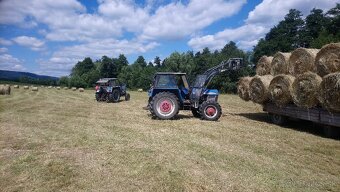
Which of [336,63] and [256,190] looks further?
[336,63]

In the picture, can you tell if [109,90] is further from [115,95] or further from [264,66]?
[264,66]

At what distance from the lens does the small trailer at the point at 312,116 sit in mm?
9828

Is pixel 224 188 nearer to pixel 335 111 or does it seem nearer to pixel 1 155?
pixel 1 155

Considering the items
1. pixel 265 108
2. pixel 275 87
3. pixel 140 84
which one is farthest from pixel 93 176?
pixel 140 84

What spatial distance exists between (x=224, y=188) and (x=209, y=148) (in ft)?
8.67

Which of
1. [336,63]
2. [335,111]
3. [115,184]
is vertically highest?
[336,63]

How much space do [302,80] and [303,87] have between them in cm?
23

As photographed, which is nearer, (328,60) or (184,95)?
(328,60)

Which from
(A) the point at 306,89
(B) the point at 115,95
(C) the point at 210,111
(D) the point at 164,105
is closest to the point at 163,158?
(A) the point at 306,89

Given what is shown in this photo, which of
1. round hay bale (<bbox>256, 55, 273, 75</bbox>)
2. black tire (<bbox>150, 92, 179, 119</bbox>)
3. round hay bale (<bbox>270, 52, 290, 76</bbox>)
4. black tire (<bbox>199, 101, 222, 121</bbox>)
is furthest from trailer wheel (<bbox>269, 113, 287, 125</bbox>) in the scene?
black tire (<bbox>150, 92, 179, 119</bbox>)

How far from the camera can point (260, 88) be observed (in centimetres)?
1314

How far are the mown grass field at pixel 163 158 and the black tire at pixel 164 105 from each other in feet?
5.15

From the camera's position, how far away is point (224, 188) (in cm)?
534

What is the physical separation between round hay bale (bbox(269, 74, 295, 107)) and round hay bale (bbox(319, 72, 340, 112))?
1646 mm
